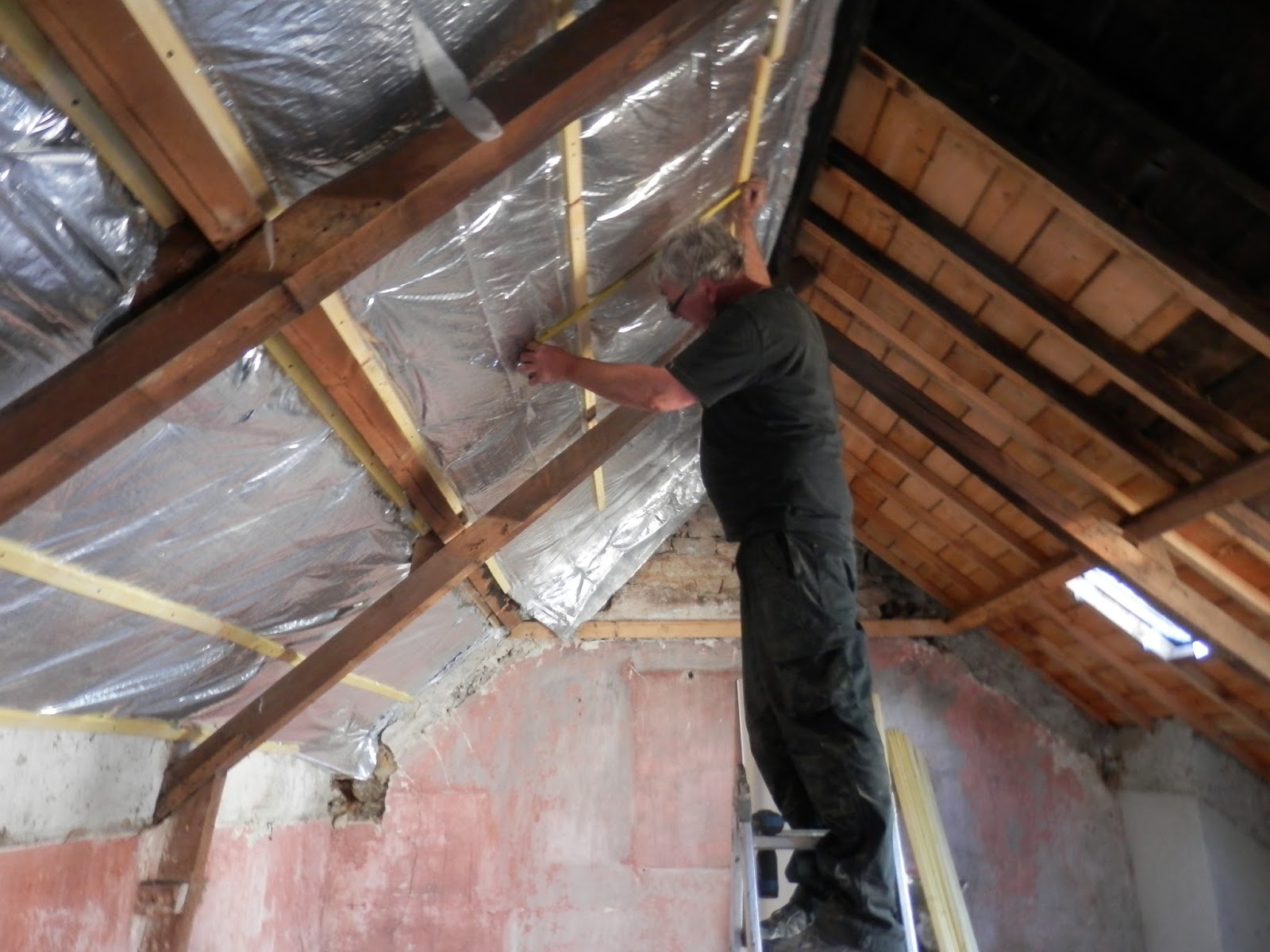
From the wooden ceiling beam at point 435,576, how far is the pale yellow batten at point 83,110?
5.19ft

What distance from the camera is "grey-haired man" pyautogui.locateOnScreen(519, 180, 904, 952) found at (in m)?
2.06

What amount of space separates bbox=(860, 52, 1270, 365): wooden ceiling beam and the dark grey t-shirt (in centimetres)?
57

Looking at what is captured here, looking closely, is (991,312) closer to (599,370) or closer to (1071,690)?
(599,370)

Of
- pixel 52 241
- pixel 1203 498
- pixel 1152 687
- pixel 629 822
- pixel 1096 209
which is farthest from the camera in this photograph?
pixel 629 822

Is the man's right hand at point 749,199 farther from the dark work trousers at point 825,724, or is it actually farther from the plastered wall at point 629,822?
the plastered wall at point 629,822

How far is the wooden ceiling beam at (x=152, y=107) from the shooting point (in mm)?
1092

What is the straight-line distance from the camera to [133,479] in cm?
188

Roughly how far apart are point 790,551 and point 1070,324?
1123mm

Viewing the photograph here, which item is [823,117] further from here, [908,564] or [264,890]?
[264,890]

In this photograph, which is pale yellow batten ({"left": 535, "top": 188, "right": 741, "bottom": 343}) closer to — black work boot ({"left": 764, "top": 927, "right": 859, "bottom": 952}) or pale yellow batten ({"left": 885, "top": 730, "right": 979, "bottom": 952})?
black work boot ({"left": 764, "top": 927, "right": 859, "bottom": 952})

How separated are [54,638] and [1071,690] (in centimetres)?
484

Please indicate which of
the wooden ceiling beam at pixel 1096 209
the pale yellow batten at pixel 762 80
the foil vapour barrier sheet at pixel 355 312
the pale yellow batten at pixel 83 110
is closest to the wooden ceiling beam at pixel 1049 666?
the foil vapour barrier sheet at pixel 355 312

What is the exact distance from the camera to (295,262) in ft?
4.56

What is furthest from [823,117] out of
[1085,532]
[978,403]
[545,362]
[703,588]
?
[703,588]
